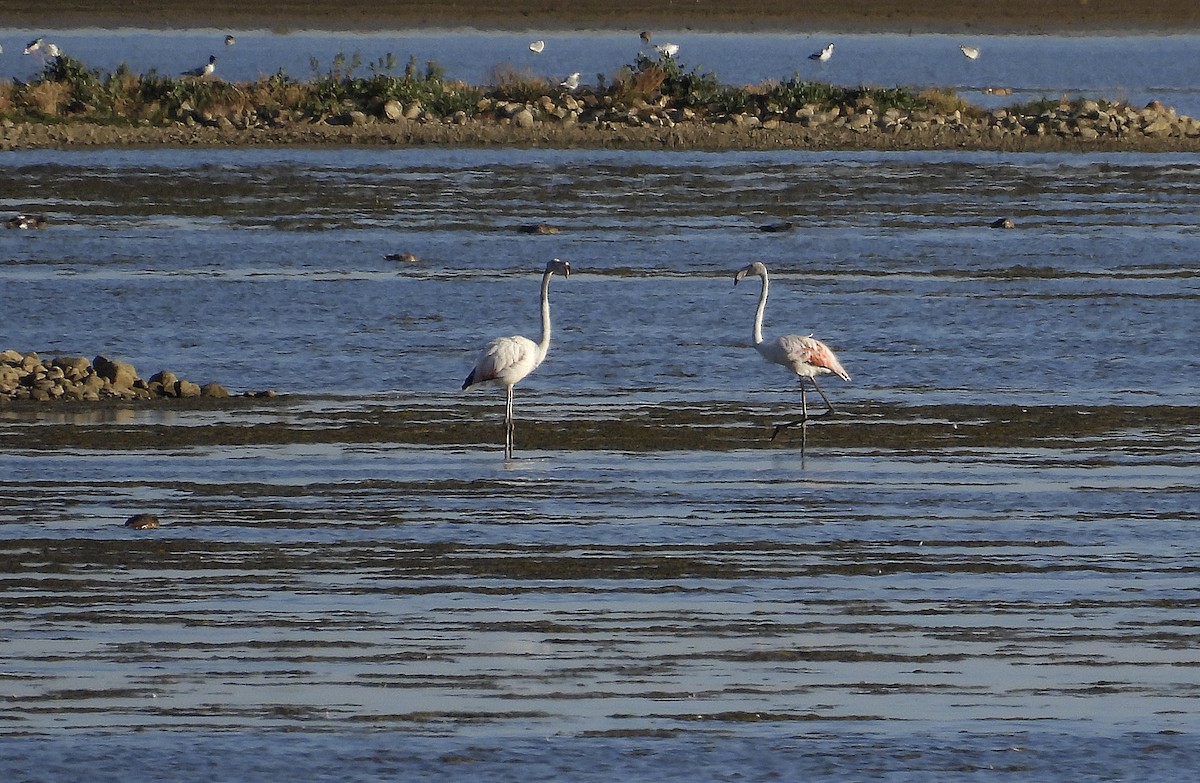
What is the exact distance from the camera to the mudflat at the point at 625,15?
3000 inches

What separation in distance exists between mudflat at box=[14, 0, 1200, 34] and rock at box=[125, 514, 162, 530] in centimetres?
6454

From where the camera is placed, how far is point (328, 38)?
8406 cm

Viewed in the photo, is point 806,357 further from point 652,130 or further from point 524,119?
point 524,119

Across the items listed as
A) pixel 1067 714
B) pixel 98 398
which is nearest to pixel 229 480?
pixel 98 398

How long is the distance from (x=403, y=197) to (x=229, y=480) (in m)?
21.6

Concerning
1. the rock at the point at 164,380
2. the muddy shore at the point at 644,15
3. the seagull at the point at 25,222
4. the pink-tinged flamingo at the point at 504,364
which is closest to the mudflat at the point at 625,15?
the muddy shore at the point at 644,15

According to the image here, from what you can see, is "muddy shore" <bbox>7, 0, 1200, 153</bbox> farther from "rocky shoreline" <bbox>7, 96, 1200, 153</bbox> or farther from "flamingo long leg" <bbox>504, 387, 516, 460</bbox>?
"flamingo long leg" <bbox>504, 387, 516, 460</bbox>

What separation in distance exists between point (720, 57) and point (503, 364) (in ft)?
182

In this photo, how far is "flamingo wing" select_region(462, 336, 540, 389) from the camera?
1642cm

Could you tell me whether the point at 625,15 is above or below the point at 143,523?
above

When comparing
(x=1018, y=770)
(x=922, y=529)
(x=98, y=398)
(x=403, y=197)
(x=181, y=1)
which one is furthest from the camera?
(x=181, y=1)

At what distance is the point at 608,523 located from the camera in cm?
1250

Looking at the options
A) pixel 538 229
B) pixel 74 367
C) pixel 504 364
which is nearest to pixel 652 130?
pixel 538 229

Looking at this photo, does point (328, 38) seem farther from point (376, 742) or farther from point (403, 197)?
point (376, 742)
